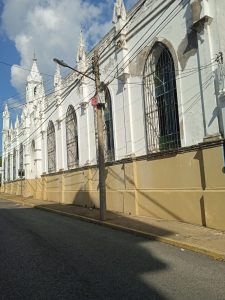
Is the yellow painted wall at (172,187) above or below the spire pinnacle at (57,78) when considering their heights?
below

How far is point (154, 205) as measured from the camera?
52.1 ft

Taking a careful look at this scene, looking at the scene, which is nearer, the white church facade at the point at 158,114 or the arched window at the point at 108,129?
the white church facade at the point at 158,114

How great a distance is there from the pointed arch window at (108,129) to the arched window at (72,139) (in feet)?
16.7

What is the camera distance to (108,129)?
21.4 meters

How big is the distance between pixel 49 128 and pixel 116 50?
15.3 metres

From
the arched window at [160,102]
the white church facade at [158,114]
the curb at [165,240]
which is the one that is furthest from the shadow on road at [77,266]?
the arched window at [160,102]

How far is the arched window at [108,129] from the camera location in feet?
68.4

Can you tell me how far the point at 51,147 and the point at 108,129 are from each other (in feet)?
39.9

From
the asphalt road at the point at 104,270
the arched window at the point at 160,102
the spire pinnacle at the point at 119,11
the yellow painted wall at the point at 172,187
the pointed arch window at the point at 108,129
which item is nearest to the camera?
the asphalt road at the point at 104,270

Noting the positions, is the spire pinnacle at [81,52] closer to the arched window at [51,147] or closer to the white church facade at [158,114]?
the white church facade at [158,114]

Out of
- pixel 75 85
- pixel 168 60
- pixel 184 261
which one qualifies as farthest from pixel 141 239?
pixel 75 85

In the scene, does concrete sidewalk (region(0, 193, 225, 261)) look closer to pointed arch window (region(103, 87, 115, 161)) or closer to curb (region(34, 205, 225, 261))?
curb (region(34, 205, 225, 261))

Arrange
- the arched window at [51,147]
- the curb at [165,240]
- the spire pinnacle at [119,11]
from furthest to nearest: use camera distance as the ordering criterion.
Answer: the arched window at [51,147], the spire pinnacle at [119,11], the curb at [165,240]

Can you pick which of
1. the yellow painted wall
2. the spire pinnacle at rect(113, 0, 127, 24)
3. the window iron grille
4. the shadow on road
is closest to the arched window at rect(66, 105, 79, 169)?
the yellow painted wall
